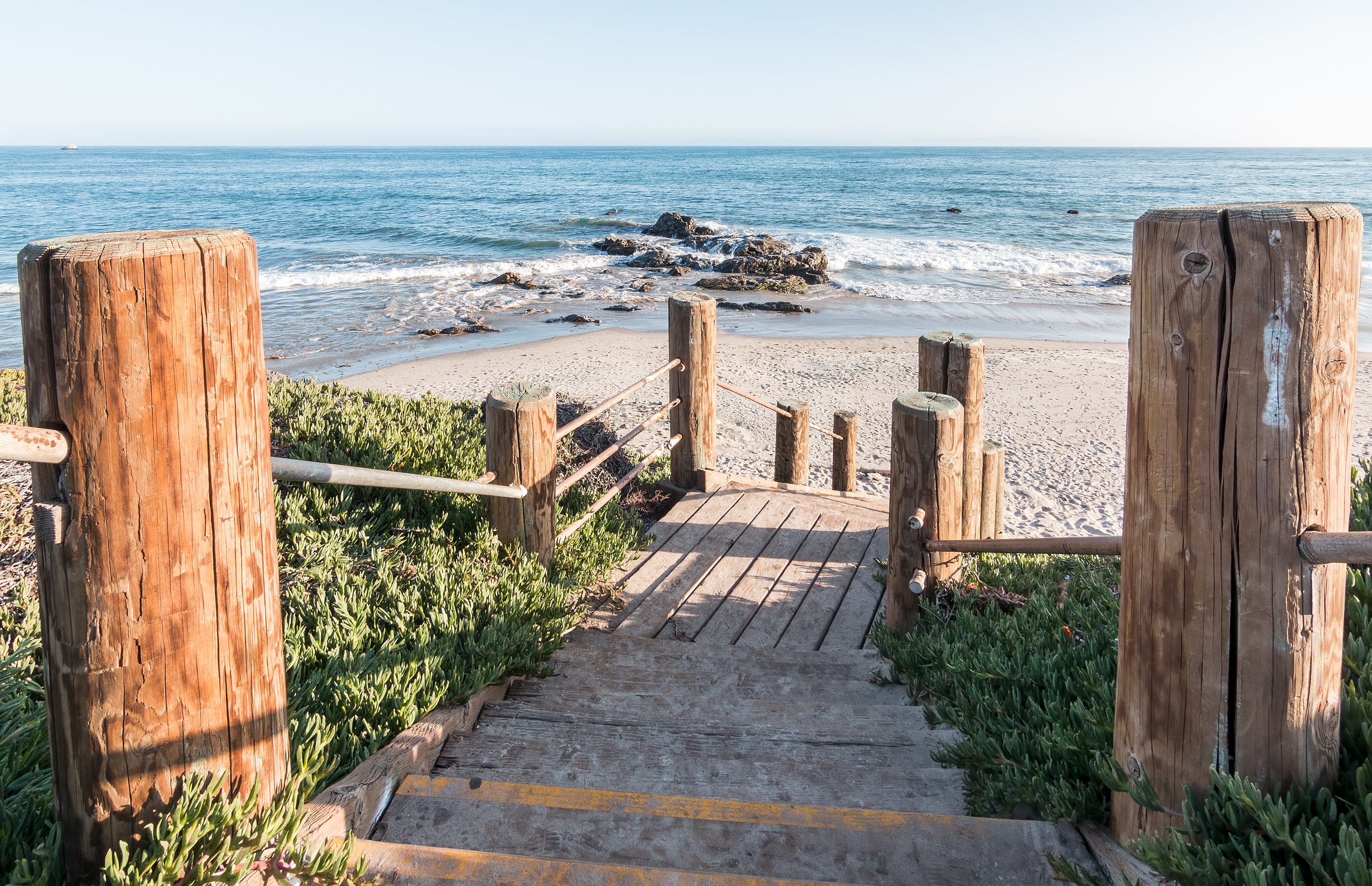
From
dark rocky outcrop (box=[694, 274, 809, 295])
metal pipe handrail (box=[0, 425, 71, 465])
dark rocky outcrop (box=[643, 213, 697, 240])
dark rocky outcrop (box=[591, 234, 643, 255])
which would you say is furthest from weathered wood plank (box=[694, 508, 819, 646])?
dark rocky outcrop (box=[643, 213, 697, 240])

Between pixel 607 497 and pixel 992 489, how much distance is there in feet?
8.43

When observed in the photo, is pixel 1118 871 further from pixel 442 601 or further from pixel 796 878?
pixel 442 601

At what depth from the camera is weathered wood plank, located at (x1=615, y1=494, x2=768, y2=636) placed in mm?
4645

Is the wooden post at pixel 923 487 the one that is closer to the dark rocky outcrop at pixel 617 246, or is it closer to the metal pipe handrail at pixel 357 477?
the metal pipe handrail at pixel 357 477

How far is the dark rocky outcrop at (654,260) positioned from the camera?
28906 millimetres

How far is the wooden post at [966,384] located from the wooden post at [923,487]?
40cm

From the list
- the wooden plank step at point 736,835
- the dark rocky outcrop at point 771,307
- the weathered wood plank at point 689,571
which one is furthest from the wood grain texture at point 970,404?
the dark rocky outcrop at point 771,307

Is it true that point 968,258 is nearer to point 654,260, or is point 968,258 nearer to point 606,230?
point 654,260

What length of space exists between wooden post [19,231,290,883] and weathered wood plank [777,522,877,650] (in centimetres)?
310

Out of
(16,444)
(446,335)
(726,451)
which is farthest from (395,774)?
(446,335)

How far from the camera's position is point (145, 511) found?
1.63 m

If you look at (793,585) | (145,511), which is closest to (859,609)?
(793,585)

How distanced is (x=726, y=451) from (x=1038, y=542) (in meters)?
7.50

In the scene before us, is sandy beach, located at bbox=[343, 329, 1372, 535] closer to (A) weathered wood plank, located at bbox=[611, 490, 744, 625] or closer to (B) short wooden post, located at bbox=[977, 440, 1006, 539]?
(B) short wooden post, located at bbox=[977, 440, 1006, 539]
